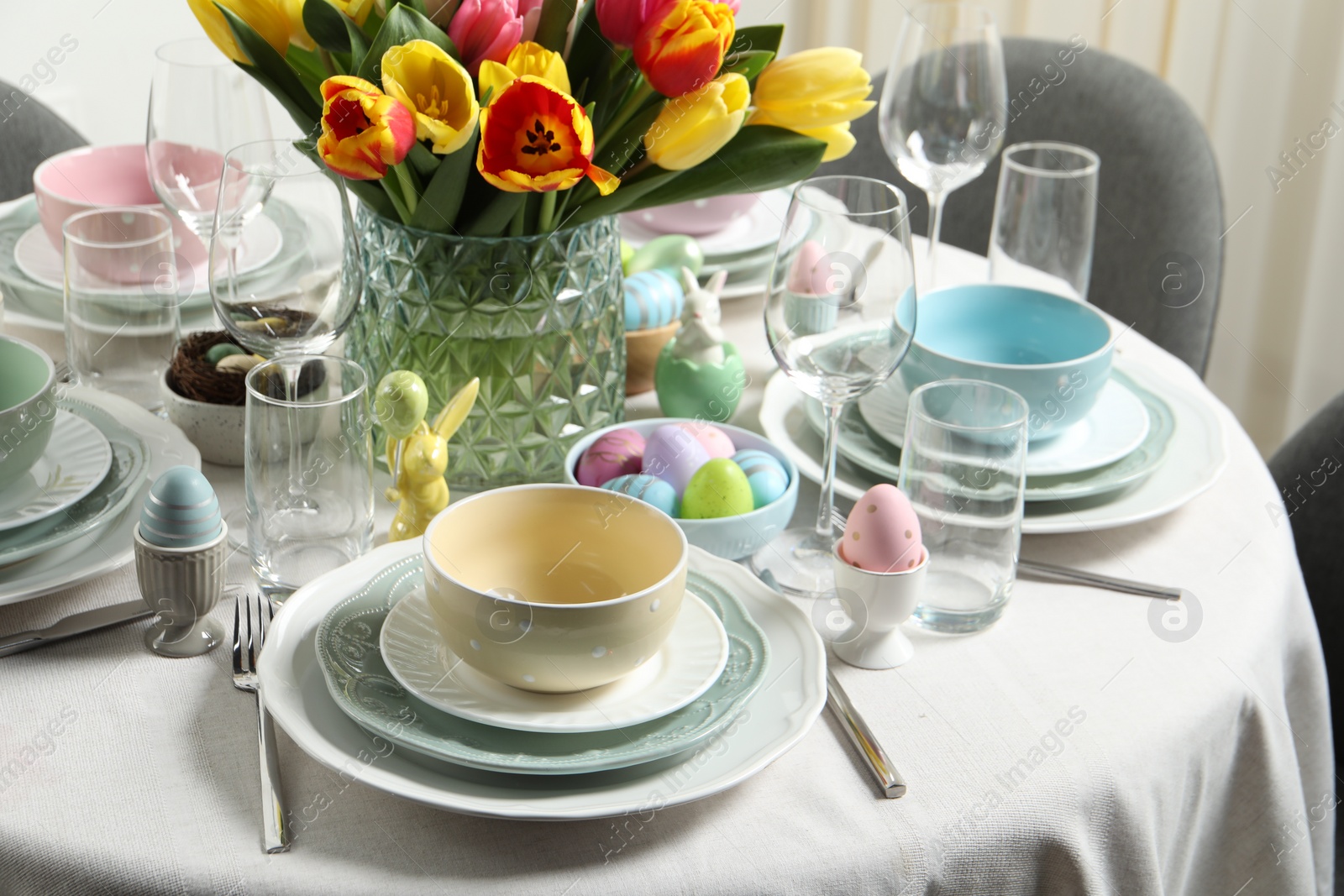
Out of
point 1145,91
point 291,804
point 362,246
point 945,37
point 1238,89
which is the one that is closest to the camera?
point 291,804

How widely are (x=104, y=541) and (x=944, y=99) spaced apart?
2.78 feet

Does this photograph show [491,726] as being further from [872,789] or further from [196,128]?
[196,128]

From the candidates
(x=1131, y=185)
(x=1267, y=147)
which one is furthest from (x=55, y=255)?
(x=1267, y=147)

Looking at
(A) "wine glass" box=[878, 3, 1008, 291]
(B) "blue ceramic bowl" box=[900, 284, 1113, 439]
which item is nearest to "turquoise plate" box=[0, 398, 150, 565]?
(B) "blue ceramic bowl" box=[900, 284, 1113, 439]

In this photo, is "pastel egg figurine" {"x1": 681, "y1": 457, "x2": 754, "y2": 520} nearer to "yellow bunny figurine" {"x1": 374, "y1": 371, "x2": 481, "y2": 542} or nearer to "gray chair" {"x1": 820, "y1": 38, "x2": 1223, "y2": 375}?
"yellow bunny figurine" {"x1": 374, "y1": 371, "x2": 481, "y2": 542}

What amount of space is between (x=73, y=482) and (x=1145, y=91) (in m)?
1.44

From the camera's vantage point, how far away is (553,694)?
646 mm

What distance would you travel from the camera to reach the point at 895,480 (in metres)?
0.90

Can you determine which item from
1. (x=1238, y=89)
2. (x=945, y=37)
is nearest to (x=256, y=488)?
(x=945, y=37)

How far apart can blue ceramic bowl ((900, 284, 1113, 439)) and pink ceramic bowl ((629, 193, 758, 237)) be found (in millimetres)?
307

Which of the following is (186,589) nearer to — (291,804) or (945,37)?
(291,804)

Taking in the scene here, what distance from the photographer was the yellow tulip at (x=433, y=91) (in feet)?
2.35

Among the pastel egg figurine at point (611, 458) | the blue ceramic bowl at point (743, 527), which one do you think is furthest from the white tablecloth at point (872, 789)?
the pastel egg figurine at point (611, 458)

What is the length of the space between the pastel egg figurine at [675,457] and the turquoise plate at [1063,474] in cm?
13
